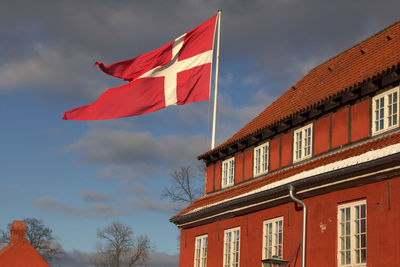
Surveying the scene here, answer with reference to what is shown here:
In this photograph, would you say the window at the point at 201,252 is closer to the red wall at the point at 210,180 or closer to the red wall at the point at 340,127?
the red wall at the point at 210,180

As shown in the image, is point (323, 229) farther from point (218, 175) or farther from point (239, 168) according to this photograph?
point (218, 175)

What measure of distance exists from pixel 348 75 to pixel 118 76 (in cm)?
886

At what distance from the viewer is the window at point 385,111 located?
1689 cm

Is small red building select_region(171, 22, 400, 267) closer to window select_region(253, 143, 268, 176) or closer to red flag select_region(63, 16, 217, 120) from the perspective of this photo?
window select_region(253, 143, 268, 176)

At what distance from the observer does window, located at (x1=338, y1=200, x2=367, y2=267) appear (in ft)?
51.1

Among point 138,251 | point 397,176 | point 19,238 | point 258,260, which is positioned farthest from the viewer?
point 138,251

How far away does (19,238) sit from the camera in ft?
96.4

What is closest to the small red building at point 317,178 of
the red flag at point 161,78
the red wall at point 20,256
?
the red flag at point 161,78

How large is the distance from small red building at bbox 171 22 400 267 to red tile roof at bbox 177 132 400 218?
59mm

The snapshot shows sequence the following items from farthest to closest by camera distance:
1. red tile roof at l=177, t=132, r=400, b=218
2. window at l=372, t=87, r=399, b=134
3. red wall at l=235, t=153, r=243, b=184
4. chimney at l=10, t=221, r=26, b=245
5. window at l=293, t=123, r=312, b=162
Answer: chimney at l=10, t=221, r=26, b=245
red wall at l=235, t=153, r=243, b=184
window at l=293, t=123, r=312, b=162
window at l=372, t=87, r=399, b=134
red tile roof at l=177, t=132, r=400, b=218

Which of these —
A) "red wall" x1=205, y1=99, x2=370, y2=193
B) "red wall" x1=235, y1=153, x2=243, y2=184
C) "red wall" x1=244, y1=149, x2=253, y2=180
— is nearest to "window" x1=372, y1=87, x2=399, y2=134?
"red wall" x1=205, y1=99, x2=370, y2=193

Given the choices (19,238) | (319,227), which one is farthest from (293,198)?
(19,238)

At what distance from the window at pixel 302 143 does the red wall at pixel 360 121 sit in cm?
234

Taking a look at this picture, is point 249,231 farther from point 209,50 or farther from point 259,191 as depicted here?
point 209,50
